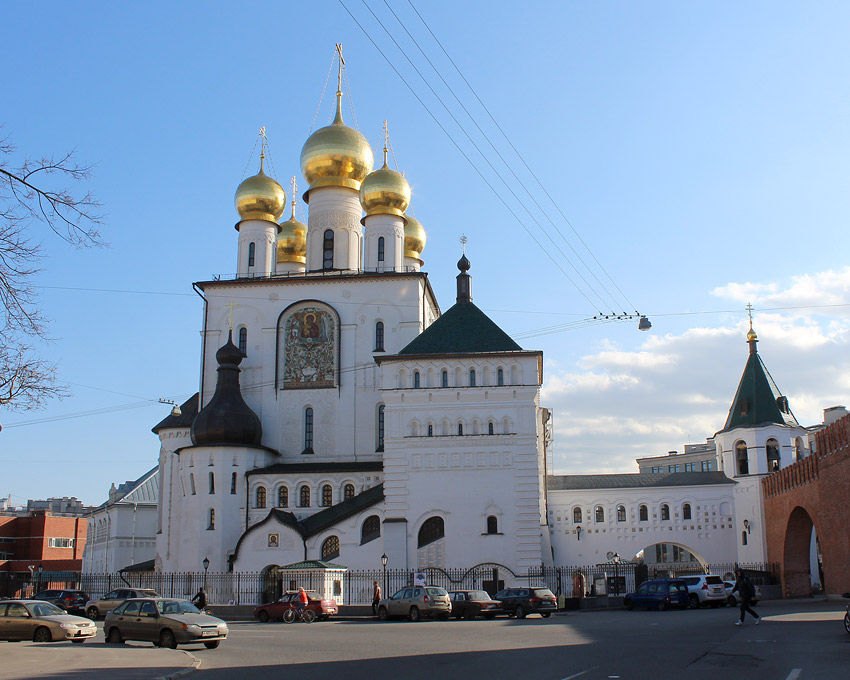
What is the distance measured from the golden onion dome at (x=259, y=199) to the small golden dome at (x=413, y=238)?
7.53 m

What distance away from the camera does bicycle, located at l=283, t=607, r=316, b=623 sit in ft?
86.8

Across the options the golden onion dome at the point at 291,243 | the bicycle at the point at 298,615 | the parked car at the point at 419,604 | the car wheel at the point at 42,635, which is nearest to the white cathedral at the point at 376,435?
the golden onion dome at the point at 291,243

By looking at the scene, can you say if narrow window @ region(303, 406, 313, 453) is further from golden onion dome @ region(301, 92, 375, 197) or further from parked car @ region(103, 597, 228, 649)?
parked car @ region(103, 597, 228, 649)

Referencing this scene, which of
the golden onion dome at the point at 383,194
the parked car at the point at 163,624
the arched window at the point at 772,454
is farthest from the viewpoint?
the golden onion dome at the point at 383,194

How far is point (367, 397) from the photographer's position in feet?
134

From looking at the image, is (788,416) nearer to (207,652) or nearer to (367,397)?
(367,397)

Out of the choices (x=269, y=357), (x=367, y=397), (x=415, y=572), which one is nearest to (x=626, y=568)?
(x=415, y=572)

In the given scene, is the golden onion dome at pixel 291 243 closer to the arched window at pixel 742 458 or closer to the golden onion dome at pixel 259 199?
the golden onion dome at pixel 259 199

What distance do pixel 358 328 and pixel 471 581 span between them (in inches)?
528

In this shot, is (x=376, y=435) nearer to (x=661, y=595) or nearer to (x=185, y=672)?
(x=661, y=595)

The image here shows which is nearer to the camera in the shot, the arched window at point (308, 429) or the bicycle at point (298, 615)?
the bicycle at point (298, 615)

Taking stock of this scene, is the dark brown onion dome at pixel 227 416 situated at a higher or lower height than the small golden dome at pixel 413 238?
lower

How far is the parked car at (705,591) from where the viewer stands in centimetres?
2941

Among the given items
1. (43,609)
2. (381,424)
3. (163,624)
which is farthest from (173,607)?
(381,424)
